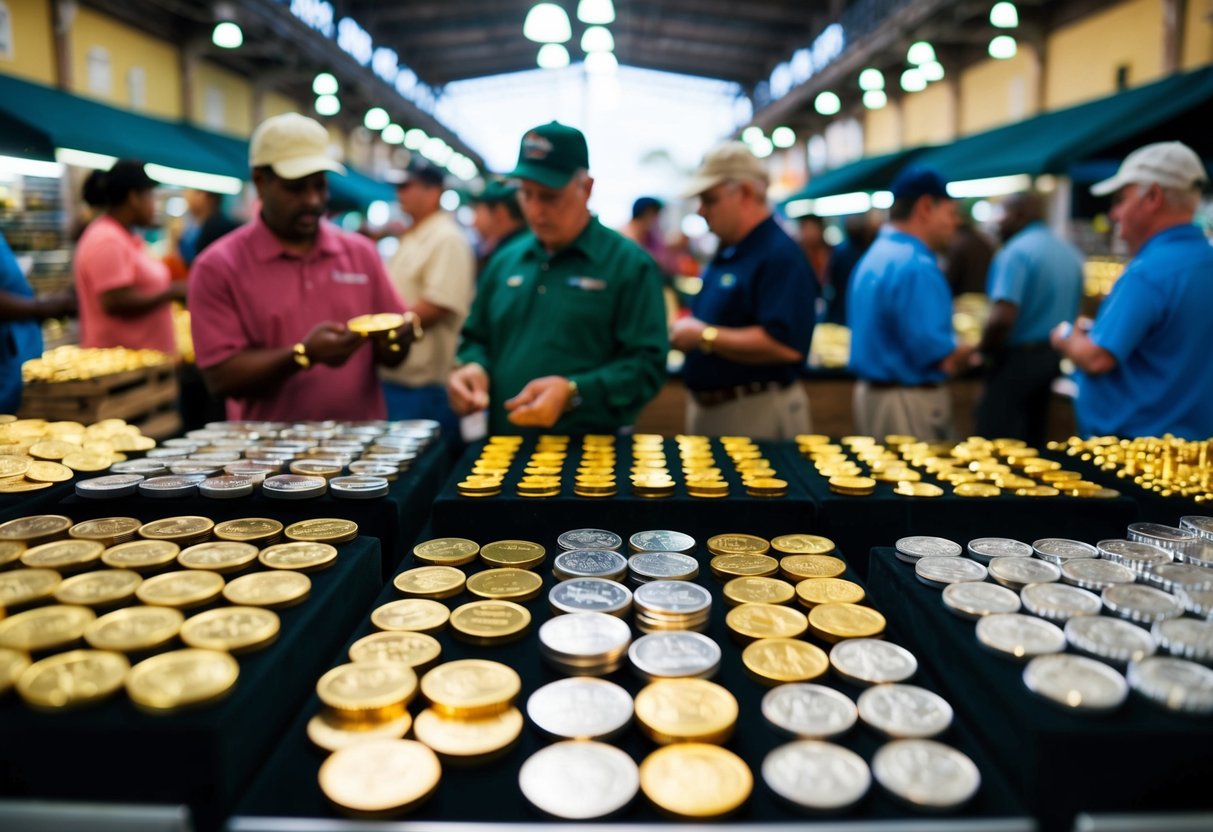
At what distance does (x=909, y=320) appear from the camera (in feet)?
12.3

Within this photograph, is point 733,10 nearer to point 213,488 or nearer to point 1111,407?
point 1111,407

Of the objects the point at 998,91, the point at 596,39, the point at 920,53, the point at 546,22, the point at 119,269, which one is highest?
the point at 998,91

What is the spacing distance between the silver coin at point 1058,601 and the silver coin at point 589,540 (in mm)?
794

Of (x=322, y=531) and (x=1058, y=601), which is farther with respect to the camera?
(x=322, y=531)

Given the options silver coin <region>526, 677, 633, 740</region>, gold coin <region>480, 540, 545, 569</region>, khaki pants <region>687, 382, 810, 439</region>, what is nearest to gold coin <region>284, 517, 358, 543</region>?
gold coin <region>480, 540, 545, 569</region>

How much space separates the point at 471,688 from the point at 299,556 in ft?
1.74

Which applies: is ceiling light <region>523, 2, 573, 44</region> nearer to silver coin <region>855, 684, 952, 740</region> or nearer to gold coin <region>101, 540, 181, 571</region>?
gold coin <region>101, 540, 181, 571</region>

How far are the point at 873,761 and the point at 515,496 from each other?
3.43 ft

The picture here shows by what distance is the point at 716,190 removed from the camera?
11.3ft

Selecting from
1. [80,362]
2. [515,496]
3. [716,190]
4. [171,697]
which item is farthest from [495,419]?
[80,362]

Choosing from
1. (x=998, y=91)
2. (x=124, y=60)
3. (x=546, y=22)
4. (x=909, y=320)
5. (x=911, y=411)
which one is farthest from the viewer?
(x=998, y=91)

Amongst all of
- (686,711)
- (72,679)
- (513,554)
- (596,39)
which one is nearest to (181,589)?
(72,679)

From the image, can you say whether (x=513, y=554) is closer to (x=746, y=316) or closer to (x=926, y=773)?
(x=926, y=773)

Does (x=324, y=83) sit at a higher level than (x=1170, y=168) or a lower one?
higher
